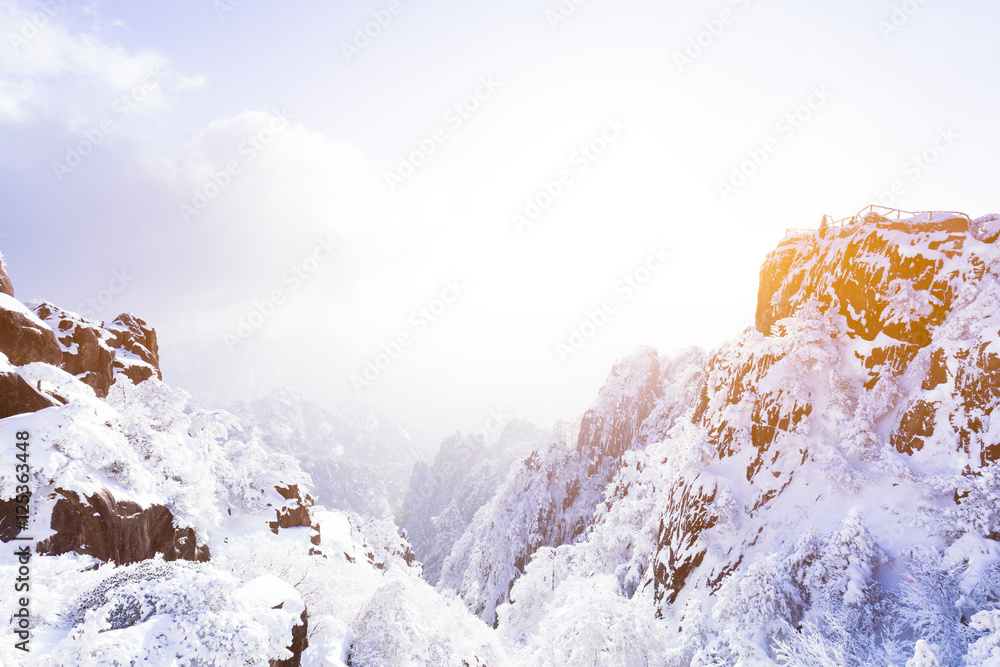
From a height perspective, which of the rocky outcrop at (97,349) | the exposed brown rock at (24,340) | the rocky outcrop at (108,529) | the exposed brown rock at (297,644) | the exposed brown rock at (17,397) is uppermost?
the rocky outcrop at (97,349)

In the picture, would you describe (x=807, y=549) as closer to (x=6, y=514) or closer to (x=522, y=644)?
(x=522, y=644)

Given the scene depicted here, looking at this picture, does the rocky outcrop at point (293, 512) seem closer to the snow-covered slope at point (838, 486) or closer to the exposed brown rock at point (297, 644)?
the snow-covered slope at point (838, 486)

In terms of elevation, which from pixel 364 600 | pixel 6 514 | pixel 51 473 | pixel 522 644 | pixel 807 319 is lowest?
pixel 522 644

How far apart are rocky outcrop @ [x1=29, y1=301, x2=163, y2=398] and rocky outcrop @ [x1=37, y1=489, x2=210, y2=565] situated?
1452 cm

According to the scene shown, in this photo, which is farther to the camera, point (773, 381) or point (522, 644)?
point (522, 644)

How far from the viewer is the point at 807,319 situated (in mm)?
29812

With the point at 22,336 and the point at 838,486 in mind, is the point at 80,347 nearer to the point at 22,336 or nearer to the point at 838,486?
the point at 22,336

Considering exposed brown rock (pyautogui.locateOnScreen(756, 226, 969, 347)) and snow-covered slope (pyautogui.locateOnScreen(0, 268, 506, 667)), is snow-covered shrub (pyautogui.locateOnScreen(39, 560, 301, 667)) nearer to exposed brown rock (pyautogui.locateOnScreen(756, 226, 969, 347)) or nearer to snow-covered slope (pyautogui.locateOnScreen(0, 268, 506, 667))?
snow-covered slope (pyautogui.locateOnScreen(0, 268, 506, 667))

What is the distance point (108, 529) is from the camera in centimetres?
1830

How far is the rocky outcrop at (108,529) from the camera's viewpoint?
1692 centimetres

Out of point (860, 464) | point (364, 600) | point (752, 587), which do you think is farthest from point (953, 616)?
point (364, 600)

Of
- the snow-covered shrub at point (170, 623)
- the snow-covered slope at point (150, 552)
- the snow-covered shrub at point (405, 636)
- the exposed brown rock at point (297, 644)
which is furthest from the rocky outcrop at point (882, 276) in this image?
the snow-covered shrub at point (170, 623)

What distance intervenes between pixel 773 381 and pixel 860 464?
700cm

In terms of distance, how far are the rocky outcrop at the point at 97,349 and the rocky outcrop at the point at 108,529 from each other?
1452cm
